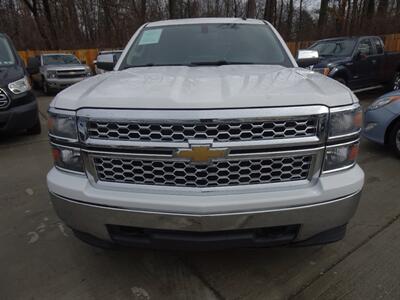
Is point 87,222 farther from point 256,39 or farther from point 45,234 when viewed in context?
point 256,39

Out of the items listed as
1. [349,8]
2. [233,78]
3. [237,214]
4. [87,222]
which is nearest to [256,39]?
[233,78]

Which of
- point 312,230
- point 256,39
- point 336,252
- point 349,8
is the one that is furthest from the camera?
point 349,8

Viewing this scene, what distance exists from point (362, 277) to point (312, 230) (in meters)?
0.71

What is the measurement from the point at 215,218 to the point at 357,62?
907 cm

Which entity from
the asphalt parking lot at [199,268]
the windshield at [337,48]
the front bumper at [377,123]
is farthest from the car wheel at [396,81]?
the asphalt parking lot at [199,268]

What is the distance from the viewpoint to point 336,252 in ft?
8.61

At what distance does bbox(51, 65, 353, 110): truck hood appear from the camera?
183 centimetres

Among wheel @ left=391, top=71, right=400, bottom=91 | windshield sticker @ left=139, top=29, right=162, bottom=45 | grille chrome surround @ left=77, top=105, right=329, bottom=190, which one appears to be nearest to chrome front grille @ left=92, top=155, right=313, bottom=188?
grille chrome surround @ left=77, top=105, right=329, bottom=190

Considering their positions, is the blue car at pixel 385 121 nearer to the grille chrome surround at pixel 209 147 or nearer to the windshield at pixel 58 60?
the grille chrome surround at pixel 209 147

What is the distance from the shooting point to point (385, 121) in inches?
191

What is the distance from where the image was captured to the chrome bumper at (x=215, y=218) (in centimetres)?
184

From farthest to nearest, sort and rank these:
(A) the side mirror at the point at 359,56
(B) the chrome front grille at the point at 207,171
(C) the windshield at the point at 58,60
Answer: (C) the windshield at the point at 58,60 < (A) the side mirror at the point at 359,56 < (B) the chrome front grille at the point at 207,171

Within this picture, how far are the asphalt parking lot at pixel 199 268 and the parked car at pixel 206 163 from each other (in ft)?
1.40

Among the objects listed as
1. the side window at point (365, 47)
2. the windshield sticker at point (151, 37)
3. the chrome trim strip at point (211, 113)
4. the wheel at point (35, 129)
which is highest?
the windshield sticker at point (151, 37)
